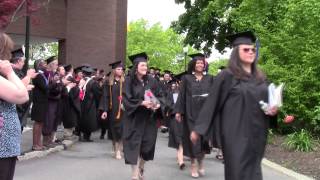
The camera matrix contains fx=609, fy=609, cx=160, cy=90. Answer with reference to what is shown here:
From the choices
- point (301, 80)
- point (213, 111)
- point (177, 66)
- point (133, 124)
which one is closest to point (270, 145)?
point (301, 80)

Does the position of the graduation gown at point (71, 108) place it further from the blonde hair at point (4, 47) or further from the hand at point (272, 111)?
the blonde hair at point (4, 47)

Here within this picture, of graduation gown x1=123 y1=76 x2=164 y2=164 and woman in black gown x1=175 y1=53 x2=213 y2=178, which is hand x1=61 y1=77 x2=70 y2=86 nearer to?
woman in black gown x1=175 y1=53 x2=213 y2=178

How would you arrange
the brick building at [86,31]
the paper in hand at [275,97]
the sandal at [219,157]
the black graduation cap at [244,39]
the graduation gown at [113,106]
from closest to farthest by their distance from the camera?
the paper in hand at [275,97], the black graduation cap at [244,39], the graduation gown at [113,106], the sandal at [219,157], the brick building at [86,31]

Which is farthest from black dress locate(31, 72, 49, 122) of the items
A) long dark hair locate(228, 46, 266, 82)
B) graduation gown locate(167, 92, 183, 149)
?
long dark hair locate(228, 46, 266, 82)

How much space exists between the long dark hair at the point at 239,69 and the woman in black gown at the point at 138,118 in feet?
9.47

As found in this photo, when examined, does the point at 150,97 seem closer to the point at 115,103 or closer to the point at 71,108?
the point at 115,103

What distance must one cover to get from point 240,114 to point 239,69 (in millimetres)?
465

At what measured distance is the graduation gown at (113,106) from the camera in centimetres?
1237

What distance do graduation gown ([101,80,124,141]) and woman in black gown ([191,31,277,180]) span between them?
20.1ft

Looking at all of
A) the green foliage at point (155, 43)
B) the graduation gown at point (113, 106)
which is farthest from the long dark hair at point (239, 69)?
the green foliage at point (155, 43)

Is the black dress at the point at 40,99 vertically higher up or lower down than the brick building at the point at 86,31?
lower down

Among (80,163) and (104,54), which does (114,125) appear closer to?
(80,163)

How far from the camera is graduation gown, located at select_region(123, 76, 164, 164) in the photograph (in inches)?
360

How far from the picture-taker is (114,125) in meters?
12.5
